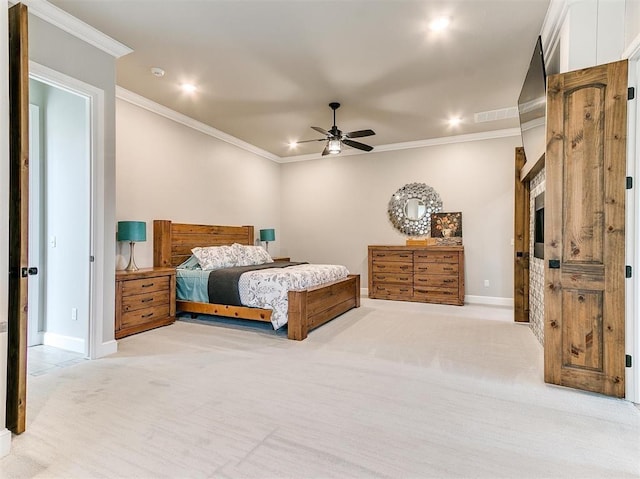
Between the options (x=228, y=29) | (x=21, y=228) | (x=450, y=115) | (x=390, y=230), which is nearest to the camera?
(x=21, y=228)

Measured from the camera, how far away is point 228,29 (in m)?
3.09

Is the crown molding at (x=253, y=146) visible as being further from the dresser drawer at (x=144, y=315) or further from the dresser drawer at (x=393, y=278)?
the dresser drawer at (x=144, y=315)

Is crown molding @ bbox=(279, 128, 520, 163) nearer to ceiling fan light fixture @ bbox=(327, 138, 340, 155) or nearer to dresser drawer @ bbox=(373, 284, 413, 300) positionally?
ceiling fan light fixture @ bbox=(327, 138, 340, 155)

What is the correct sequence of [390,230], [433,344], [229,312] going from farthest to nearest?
1. [390,230]
2. [229,312]
3. [433,344]

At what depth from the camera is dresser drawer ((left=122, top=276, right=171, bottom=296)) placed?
12.9ft

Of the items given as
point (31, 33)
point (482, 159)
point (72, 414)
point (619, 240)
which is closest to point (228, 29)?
point (31, 33)

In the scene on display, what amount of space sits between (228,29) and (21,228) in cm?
233

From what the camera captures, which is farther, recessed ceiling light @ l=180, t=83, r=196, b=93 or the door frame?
recessed ceiling light @ l=180, t=83, r=196, b=93

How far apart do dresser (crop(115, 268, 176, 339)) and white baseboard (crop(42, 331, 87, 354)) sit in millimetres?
400

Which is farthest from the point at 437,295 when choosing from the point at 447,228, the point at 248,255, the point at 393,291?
the point at 248,255

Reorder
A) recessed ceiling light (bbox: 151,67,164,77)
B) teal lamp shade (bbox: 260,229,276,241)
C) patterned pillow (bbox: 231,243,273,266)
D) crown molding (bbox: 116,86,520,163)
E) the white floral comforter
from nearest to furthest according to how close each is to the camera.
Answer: recessed ceiling light (bbox: 151,67,164,77), the white floral comforter, crown molding (bbox: 116,86,520,163), patterned pillow (bbox: 231,243,273,266), teal lamp shade (bbox: 260,229,276,241)

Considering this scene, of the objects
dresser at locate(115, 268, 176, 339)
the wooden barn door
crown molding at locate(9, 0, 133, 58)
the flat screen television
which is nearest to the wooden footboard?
dresser at locate(115, 268, 176, 339)

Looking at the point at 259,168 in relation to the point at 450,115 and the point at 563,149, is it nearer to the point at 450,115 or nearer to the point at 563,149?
the point at 450,115

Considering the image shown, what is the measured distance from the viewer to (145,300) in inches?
164
